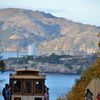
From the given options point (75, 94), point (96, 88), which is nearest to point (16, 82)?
point (75, 94)

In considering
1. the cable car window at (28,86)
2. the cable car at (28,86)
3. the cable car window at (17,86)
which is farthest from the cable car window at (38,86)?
the cable car window at (17,86)

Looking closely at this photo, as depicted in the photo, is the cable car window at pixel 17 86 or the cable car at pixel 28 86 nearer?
the cable car at pixel 28 86

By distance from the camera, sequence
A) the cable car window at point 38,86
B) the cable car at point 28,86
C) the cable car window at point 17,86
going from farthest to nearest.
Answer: the cable car window at point 38,86, the cable car window at point 17,86, the cable car at point 28,86

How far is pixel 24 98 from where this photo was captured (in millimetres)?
22797

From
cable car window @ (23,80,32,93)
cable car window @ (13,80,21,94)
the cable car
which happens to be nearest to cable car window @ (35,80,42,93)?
the cable car

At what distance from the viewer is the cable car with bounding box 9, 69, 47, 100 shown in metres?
22.9

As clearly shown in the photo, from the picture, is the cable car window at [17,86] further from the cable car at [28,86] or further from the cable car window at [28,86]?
the cable car window at [28,86]

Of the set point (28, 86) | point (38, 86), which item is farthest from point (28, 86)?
point (38, 86)

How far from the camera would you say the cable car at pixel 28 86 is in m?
22.9

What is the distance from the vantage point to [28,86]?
23.2 meters

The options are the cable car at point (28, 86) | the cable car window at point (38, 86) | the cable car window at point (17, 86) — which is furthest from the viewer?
the cable car window at point (38, 86)

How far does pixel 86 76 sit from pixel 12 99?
3.44 m

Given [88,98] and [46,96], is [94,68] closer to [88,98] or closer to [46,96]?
[46,96]

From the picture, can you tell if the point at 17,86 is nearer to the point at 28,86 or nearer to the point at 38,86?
the point at 28,86
